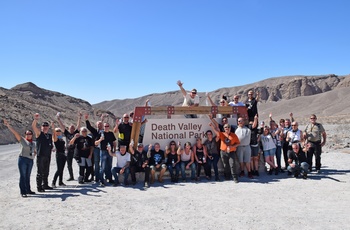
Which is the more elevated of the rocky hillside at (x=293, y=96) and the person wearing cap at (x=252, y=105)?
the rocky hillside at (x=293, y=96)

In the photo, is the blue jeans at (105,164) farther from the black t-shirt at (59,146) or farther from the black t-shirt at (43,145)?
the black t-shirt at (43,145)

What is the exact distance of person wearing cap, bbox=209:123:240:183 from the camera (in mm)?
9242

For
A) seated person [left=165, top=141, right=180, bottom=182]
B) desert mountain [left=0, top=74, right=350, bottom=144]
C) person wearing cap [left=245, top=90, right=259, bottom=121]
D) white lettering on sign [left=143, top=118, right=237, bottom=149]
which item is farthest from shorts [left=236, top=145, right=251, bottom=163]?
desert mountain [left=0, top=74, right=350, bottom=144]

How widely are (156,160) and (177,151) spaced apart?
0.67 metres

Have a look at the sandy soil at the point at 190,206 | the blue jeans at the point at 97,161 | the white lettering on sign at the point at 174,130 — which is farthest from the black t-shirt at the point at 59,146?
the white lettering on sign at the point at 174,130

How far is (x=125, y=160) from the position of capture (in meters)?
8.93

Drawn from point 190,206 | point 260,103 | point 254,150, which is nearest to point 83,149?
point 190,206

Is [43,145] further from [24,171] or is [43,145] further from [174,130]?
[174,130]

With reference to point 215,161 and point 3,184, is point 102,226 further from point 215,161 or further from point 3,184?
point 3,184

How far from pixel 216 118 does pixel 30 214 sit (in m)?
6.21

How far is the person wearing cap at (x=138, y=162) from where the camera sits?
898cm

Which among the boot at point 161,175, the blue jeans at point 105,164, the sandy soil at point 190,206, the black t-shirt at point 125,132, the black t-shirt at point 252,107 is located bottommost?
the sandy soil at point 190,206

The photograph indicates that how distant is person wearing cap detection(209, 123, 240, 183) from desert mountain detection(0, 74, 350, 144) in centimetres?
2834

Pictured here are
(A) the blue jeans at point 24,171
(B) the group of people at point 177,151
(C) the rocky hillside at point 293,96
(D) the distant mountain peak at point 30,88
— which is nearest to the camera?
(A) the blue jeans at point 24,171
